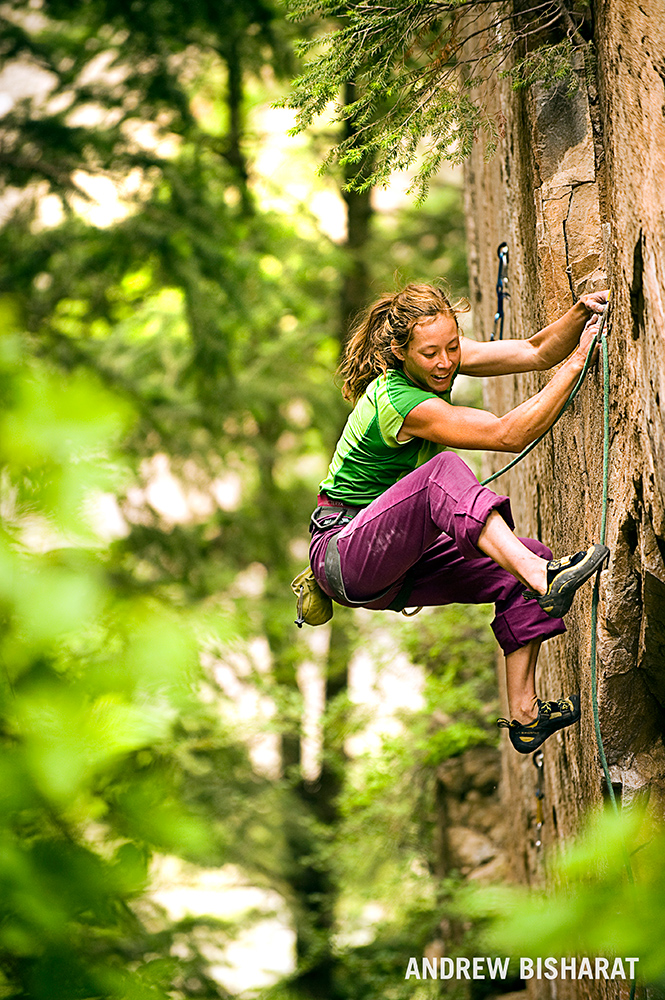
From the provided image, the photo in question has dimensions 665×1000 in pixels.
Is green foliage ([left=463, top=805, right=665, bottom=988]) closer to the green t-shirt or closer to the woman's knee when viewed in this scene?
the woman's knee

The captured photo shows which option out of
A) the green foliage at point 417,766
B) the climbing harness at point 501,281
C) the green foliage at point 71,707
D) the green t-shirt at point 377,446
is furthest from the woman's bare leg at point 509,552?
the green foliage at point 417,766

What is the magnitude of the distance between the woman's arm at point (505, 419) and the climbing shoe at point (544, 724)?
0.91 metres

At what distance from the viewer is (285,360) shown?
31.7 ft

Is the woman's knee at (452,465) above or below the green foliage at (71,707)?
above

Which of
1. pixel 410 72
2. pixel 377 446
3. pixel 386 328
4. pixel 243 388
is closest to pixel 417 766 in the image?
pixel 243 388

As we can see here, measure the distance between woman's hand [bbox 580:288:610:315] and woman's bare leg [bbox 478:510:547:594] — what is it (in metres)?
0.86

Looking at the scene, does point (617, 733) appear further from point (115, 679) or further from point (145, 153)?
point (145, 153)

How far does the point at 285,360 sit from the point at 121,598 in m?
8.72

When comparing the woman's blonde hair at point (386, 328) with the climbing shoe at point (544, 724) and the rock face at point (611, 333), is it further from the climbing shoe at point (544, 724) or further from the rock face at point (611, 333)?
the climbing shoe at point (544, 724)

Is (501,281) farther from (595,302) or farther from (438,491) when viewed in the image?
(438,491)

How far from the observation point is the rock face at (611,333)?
9.36 ft

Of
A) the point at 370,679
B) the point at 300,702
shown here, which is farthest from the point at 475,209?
the point at 370,679

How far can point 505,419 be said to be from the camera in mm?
2857

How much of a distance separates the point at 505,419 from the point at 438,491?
12.9 inches
